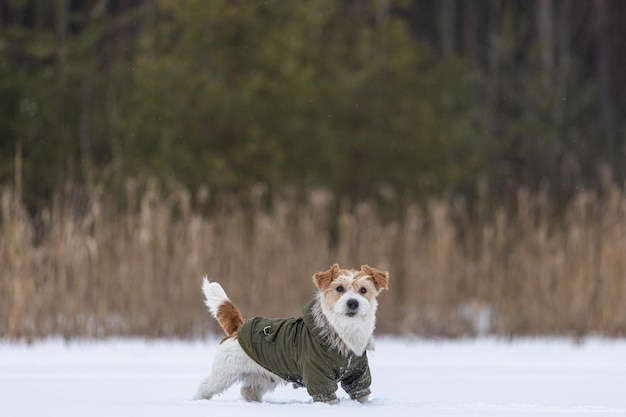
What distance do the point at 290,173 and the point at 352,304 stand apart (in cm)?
712

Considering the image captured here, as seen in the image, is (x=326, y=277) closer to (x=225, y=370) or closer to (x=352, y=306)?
(x=352, y=306)

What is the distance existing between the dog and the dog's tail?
0.74ft

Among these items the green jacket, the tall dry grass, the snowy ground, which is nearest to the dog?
the green jacket

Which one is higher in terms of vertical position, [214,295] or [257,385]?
[214,295]

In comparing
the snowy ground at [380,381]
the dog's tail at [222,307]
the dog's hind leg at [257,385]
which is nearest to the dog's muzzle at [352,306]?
the snowy ground at [380,381]

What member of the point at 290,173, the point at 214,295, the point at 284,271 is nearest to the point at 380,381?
the point at 214,295

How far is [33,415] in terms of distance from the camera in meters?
4.33

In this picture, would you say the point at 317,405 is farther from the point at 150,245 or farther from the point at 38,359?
the point at 150,245

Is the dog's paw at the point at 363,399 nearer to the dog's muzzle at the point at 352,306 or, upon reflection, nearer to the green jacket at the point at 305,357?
the green jacket at the point at 305,357

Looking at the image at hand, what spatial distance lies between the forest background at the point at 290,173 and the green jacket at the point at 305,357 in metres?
3.54

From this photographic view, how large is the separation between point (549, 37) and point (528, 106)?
3.08 metres

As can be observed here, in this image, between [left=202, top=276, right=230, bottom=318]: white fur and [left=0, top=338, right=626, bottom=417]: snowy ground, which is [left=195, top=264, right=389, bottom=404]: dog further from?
[left=202, top=276, right=230, bottom=318]: white fur

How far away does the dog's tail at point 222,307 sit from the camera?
17.0ft

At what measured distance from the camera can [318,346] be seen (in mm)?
4738
